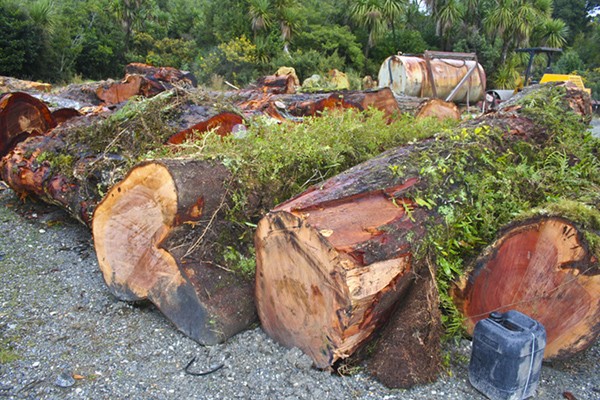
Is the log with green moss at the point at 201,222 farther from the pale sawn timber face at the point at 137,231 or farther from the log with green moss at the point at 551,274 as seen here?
the log with green moss at the point at 551,274

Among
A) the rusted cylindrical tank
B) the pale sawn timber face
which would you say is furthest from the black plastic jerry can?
the rusted cylindrical tank

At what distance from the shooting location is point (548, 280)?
8.17 ft

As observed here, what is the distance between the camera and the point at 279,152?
130 inches

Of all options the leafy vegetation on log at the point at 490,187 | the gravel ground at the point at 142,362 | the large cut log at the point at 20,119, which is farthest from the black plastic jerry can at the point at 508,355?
the large cut log at the point at 20,119

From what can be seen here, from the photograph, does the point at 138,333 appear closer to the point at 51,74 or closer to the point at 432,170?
the point at 432,170

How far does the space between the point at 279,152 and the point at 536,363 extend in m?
1.95

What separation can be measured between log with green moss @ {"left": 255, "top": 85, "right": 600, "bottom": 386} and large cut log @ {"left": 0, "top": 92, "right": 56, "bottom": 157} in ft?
14.2

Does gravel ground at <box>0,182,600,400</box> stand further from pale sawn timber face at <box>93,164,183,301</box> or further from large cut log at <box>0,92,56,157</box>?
large cut log at <box>0,92,56,157</box>

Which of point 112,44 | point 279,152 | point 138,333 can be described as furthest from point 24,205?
point 112,44

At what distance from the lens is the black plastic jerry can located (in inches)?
88.5

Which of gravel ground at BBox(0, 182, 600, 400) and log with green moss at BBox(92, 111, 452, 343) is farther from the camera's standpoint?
log with green moss at BBox(92, 111, 452, 343)

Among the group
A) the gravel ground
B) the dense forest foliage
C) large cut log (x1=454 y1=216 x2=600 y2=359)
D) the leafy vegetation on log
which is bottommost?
the gravel ground

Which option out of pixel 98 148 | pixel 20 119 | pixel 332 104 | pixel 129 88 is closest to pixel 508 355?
pixel 98 148

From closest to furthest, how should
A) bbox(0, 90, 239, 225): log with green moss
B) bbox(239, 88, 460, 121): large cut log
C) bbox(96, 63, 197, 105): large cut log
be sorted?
bbox(0, 90, 239, 225): log with green moss < bbox(239, 88, 460, 121): large cut log < bbox(96, 63, 197, 105): large cut log
